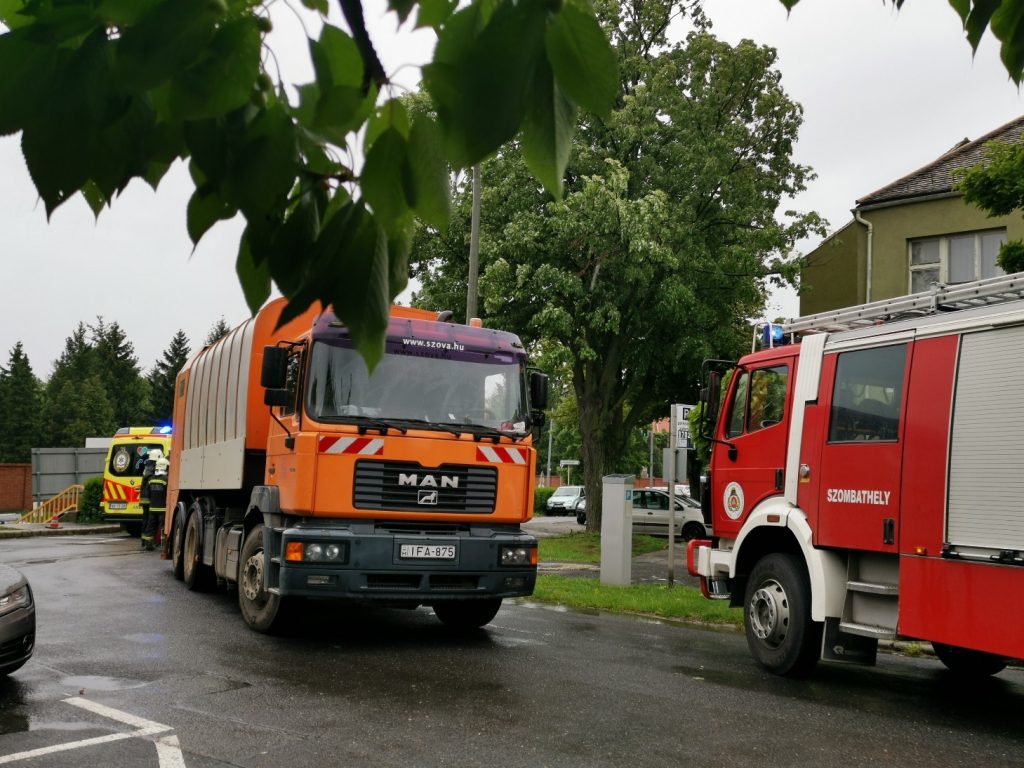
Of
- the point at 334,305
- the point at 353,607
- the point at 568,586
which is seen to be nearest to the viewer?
the point at 334,305

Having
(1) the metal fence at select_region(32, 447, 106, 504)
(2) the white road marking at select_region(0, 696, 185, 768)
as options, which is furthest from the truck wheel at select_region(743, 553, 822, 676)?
(1) the metal fence at select_region(32, 447, 106, 504)

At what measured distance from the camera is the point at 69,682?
6.92 m

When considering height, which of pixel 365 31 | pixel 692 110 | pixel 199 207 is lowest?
pixel 199 207

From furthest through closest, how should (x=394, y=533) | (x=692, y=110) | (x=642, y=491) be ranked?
(x=642, y=491), (x=692, y=110), (x=394, y=533)

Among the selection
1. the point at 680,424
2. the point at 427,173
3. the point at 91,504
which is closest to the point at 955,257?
the point at 680,424

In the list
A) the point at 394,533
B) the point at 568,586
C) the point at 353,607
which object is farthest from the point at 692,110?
the point at 394,533

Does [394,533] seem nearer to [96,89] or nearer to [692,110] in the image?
[96,89]

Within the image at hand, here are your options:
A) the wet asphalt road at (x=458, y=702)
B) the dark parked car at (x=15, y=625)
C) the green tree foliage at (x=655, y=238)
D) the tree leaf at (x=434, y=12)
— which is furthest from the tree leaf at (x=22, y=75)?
the green tree foliage at (x=655, y=238)

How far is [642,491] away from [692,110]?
1194cm

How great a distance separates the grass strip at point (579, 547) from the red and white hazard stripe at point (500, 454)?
1156 cm

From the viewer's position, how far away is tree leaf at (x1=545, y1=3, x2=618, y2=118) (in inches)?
45.4

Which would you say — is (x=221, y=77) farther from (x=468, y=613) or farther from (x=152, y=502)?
(x=152, y=502)

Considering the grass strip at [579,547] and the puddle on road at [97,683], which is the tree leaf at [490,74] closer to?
the puddle on road at [97,683]

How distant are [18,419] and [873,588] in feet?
265
